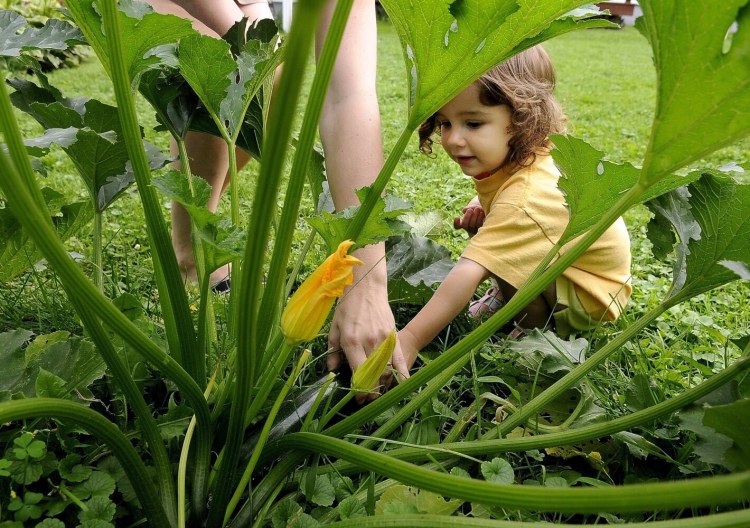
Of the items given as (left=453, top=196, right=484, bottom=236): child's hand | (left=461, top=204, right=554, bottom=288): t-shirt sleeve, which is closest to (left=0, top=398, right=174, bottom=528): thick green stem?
(left=461, top=204, right=554, bottom=288): t-shirt sleeve

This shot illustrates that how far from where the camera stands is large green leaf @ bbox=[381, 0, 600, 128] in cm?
85

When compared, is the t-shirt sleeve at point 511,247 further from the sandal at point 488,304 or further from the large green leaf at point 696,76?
the large green leaf at point 696,76

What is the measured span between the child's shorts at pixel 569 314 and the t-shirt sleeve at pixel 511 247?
112 mm

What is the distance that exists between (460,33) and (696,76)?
12.0 inches

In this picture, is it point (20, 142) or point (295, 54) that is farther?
point (20, 142)

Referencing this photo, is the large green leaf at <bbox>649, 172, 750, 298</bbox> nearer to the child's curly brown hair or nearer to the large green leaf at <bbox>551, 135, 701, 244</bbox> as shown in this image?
Answer: the large green leaf at <bbox>551, 135, 701, 244</bbox>

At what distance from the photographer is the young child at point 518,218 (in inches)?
63.1

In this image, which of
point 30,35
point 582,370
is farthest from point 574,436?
point 30,35

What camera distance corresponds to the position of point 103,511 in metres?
0.85

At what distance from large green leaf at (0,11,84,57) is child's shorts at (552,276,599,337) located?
1.12 m

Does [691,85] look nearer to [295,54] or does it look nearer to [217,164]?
[295,54]

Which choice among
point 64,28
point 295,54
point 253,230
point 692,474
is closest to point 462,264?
point 692,474

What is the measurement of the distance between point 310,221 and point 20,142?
0.38 m

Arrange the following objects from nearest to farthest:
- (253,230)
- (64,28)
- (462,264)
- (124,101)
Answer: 1. (253,230)
2. (124,101)
3. (64,28)
4. (462,264)
